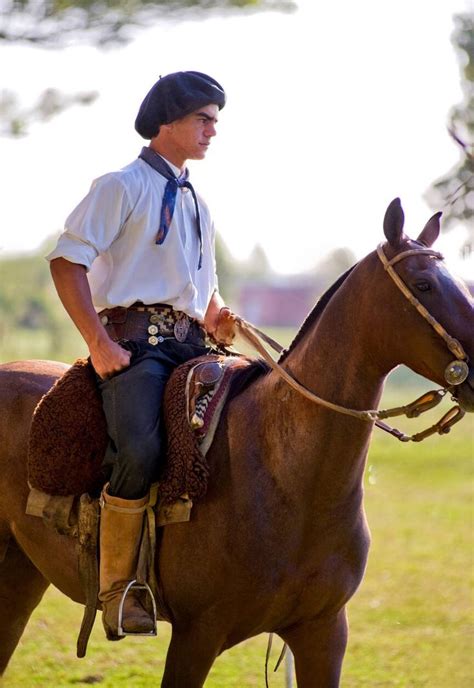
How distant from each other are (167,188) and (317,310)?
0.83 meters

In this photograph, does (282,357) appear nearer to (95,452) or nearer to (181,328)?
(181,328)

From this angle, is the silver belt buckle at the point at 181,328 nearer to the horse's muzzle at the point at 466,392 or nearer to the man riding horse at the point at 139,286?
the man riding horse at the point at 139,286

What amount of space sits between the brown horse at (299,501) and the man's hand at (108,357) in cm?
46

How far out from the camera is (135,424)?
4344 millimetres

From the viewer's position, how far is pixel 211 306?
16.4 feet

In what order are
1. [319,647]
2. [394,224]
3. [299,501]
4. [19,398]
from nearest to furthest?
1. [394,224]
2. [299,501]
3. [319,647]
4. [19,398]

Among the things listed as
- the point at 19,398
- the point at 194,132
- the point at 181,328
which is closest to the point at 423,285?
the point at 181,328

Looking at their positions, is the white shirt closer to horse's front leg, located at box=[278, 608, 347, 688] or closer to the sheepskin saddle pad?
the sheepskin saddle pad

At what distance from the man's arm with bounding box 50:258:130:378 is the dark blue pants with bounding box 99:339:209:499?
87mm

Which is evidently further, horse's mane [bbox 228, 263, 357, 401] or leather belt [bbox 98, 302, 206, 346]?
leather belt [bbox 98, 302, 206, 346]

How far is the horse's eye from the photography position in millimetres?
3865

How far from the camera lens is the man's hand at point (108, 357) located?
436cm

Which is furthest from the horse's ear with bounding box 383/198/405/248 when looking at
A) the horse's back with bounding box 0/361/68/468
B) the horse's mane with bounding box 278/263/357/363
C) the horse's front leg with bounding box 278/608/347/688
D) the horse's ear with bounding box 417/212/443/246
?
the horse's back with bounding box 0/361/68/468

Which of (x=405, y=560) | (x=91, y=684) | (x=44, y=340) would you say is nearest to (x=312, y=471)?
(x=91, y=684)
